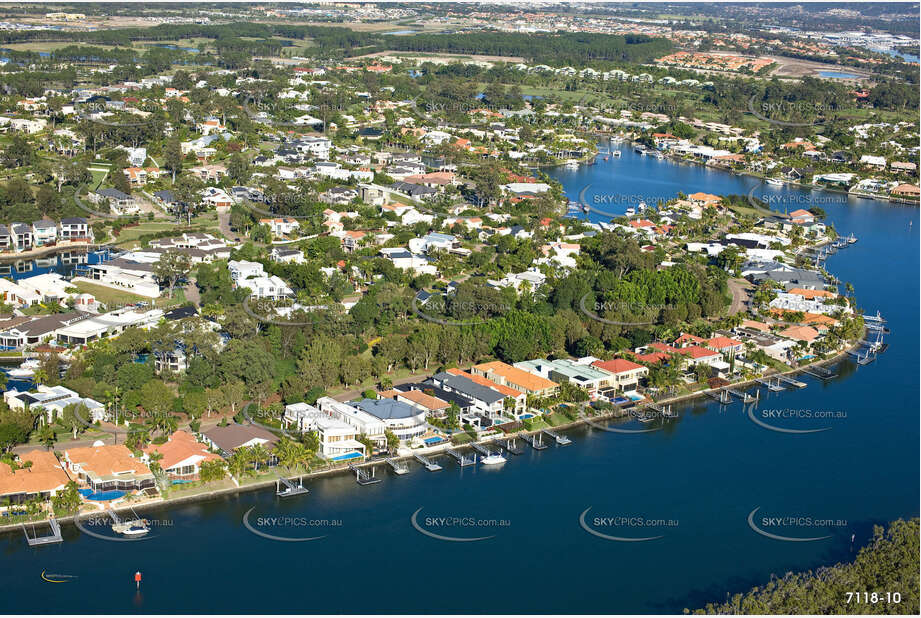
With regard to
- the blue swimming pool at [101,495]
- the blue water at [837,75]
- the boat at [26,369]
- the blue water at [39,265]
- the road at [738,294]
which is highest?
the blue water at [837,75]

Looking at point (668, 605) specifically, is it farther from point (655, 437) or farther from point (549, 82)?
point (549, 82)

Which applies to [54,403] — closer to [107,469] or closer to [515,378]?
[107,469]

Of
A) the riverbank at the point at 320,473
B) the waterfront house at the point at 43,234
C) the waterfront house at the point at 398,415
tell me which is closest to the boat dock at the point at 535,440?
the riverbank at the point at 320,473

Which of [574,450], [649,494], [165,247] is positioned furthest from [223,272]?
[649,494]

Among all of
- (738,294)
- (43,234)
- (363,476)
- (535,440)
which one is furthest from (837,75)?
(363,476)

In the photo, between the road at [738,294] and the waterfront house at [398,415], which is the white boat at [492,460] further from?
the road at [738,294]

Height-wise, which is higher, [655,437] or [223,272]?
[223,272]

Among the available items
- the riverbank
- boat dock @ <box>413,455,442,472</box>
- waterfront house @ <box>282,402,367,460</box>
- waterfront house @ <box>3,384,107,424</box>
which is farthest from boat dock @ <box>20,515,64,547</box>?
boat dock @ <box>413,455,442,472</box>
